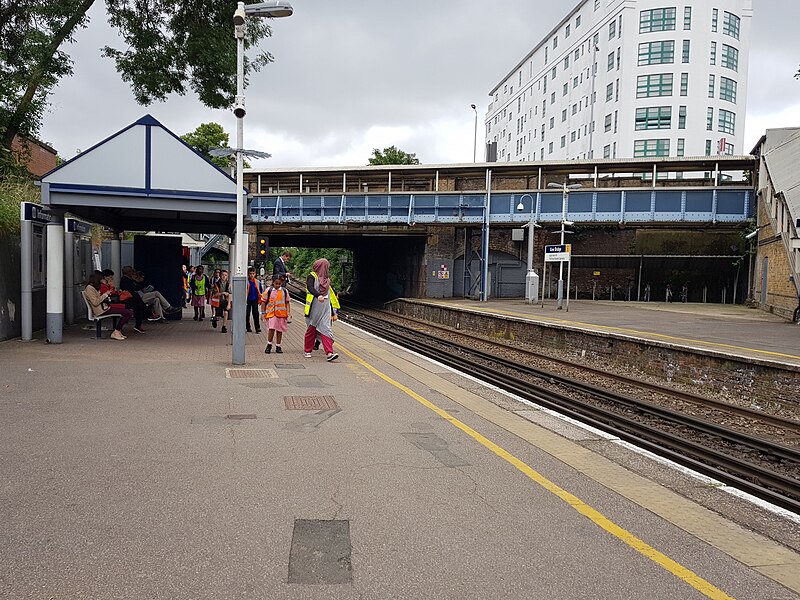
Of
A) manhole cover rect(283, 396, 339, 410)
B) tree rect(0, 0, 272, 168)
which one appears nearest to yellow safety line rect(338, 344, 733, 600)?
manhole cover rect(283, 396, 339, 410)

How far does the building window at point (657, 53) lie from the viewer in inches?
2072

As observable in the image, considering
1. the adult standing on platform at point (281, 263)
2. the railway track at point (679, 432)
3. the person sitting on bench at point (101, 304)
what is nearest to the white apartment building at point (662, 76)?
the adult standing on platform at point (281, 263)

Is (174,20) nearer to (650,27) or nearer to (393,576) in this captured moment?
(393,576)

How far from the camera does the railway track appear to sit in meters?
6.51

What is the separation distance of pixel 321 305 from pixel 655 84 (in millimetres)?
49611

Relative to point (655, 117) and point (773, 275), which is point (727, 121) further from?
point (773, 275)

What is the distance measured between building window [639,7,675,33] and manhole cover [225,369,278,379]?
5221cm

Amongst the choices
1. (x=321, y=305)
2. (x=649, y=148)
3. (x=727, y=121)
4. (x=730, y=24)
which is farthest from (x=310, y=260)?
(x=321, y=305)

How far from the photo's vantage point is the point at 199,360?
1148 centimetres

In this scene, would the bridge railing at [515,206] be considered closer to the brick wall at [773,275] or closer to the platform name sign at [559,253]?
the brick wall at [773,275]

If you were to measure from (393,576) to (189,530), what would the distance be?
1.35 metres

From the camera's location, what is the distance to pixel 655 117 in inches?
2112

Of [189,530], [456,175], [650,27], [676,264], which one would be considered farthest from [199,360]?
[650,27]

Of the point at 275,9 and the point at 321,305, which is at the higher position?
the point at 275,9
